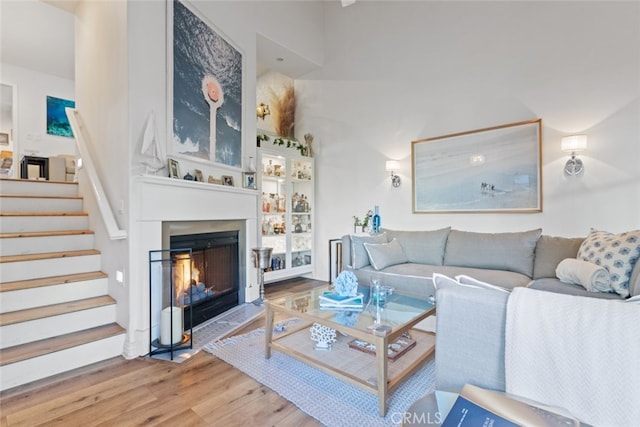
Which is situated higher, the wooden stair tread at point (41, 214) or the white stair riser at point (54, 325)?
the wooden stair tread at point (41, 214)

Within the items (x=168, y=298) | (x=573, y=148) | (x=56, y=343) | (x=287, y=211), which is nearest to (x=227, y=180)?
(x=287, y=211)

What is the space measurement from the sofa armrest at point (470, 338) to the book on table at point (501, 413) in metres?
0.16

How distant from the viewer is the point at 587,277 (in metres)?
2.26

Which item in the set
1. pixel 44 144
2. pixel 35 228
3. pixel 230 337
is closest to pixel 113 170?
pixel 35 228

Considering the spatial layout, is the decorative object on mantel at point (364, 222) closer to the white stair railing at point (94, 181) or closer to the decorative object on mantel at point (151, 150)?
the decorative object on mantel at point (151, 150)

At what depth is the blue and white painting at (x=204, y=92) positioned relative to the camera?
2.99m

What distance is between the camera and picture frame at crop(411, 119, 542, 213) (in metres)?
3.30

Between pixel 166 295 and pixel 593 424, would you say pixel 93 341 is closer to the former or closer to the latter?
pixel 166 295

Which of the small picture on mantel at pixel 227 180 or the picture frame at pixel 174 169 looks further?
the small picture on mantel at pixel 227 180

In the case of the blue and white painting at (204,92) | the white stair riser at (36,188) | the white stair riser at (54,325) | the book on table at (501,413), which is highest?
the blue and white painting at (204,92)

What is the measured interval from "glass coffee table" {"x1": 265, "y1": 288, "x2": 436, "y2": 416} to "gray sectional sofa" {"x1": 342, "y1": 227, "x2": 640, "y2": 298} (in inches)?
21.0

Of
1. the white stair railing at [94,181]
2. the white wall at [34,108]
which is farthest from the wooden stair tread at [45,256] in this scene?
the white wall at [34,108]

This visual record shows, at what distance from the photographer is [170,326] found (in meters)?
2.41

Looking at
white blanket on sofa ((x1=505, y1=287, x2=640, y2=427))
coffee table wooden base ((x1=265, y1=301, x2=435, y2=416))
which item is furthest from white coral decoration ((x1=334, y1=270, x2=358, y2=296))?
white blanket on sofa ((x1=505, y1=287, x2=640, y2=427))
